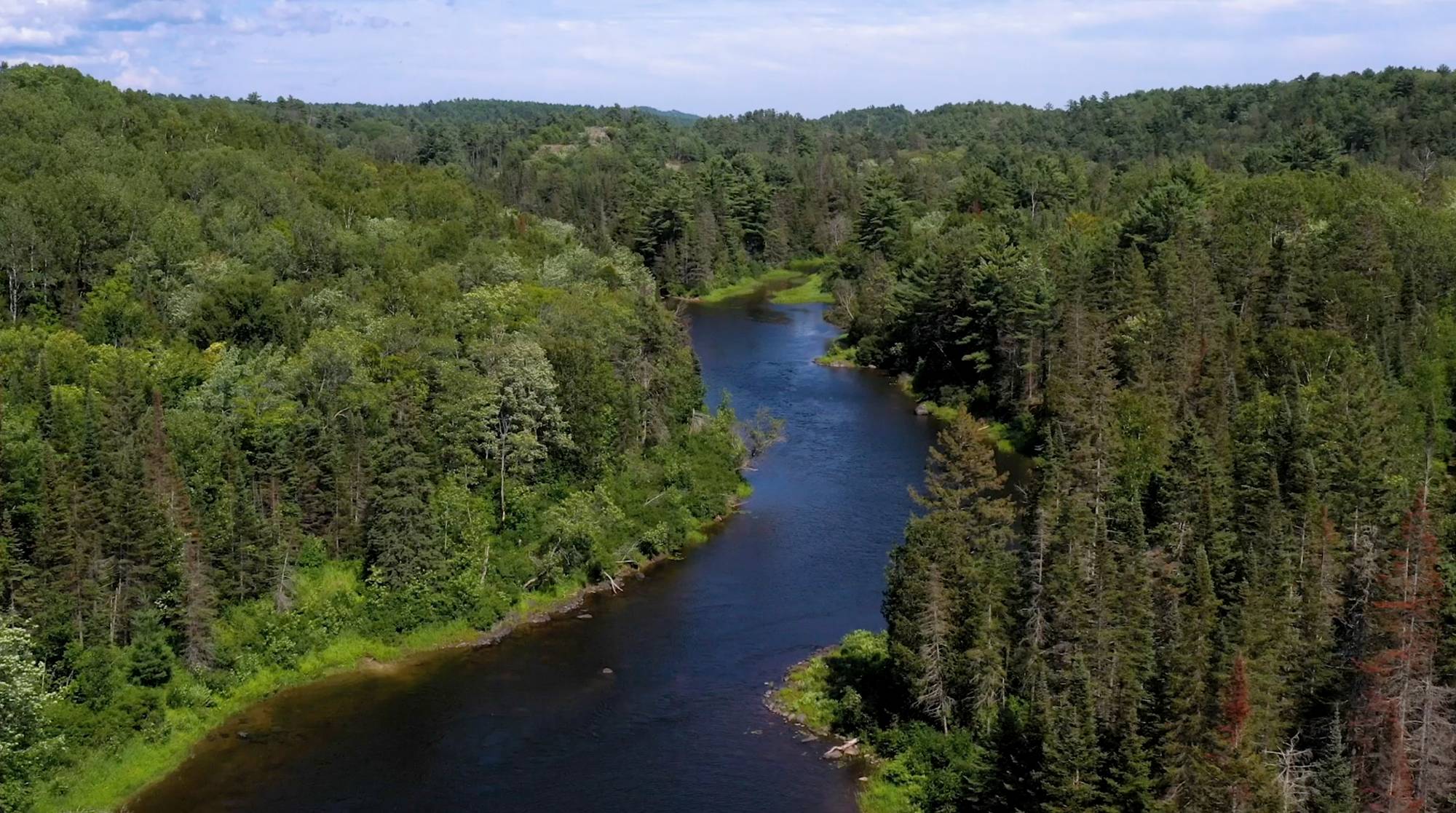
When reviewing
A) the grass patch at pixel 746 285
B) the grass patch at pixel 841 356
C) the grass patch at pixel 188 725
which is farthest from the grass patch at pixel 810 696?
the grass patch at pixel 746 285

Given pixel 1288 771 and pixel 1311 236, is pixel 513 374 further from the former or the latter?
pixel 1311 236

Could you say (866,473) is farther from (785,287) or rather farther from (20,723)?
(785,287)

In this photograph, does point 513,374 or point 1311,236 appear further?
point 1311,236

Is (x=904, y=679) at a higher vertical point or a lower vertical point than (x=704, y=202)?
lower

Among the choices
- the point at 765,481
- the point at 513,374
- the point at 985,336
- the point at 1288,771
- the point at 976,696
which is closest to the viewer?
the point at 1288,771

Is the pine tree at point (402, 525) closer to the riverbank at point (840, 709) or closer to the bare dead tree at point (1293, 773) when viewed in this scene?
the riverbank at point (840, 709)

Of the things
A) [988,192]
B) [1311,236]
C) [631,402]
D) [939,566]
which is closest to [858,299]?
[988,192]

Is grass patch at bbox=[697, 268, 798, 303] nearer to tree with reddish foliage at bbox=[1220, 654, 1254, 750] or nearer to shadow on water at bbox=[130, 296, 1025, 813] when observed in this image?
shadow on water at bbox=[130, 296, 1025, 813]
